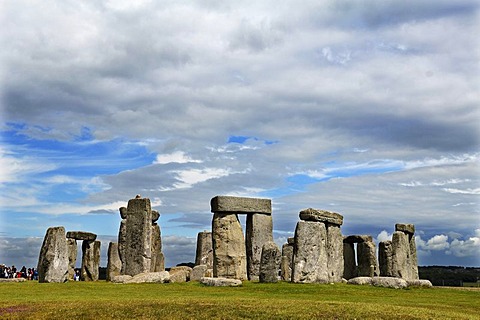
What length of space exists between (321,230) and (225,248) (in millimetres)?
4817

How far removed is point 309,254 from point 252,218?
5.21 meters

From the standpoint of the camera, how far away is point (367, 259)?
34.1m

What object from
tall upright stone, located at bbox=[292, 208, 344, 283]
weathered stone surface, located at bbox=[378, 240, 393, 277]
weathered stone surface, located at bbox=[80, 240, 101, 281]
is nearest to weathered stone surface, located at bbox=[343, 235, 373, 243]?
weathered stone surface, located at bbox=[378, 240, 393, 277]

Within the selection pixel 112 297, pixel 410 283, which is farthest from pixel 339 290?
pixel 112 297

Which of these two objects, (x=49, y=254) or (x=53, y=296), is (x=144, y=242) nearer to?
(x=49, y=254)

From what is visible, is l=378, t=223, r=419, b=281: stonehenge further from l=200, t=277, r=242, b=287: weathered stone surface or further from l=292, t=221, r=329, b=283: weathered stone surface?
l=200, t=277, r=242, b=287: weathered stone surface

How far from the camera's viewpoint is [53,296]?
20172 millimetres

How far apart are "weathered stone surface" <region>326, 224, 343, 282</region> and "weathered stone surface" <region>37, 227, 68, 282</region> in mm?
12149

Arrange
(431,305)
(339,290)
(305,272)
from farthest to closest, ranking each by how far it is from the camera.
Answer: (305,272) < (339,290) < (431,305)

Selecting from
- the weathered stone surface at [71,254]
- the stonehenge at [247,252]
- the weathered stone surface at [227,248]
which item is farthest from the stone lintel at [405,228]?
the weathered stone surface at [71,254]

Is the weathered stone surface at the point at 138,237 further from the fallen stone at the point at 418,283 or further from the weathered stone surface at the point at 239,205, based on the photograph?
the fallen stone at the point at 418,283

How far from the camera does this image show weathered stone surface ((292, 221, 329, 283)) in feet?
85.9

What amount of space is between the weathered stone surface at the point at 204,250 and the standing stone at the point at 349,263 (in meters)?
8.31

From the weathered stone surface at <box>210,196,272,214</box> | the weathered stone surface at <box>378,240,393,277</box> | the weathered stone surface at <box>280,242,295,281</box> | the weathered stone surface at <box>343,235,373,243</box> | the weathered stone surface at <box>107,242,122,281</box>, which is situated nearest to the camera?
the weathered stone surface at <box>210,196,272,214</box>
